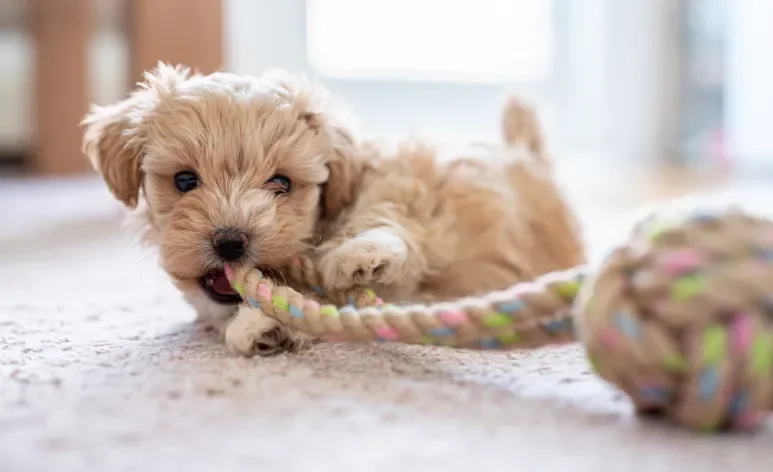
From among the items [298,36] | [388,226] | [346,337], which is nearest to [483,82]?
[298,36]

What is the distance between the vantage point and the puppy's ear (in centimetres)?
127

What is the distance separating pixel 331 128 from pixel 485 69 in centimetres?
377

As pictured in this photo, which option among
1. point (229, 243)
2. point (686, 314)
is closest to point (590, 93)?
point (229, 243)

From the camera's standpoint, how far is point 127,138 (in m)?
1.28

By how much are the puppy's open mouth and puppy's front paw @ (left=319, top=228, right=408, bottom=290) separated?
0.45 feet

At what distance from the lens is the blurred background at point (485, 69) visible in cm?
384

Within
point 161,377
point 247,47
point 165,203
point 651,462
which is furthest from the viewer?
point 247,47

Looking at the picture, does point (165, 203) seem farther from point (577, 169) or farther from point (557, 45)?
point (557, 45)

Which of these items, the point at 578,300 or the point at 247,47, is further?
the point at 247,47

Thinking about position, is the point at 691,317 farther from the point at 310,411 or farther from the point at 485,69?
the point at 485,69

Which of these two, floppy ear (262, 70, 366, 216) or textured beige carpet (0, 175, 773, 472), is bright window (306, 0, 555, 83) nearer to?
floppy ear (262, 70, 366, 216)

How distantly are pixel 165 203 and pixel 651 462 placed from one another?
805mm

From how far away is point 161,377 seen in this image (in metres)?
0.93

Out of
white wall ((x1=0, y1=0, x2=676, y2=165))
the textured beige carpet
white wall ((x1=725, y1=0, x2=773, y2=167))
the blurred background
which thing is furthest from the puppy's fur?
white wall ((x1=725, y1=0, x2=773, y2=167))
